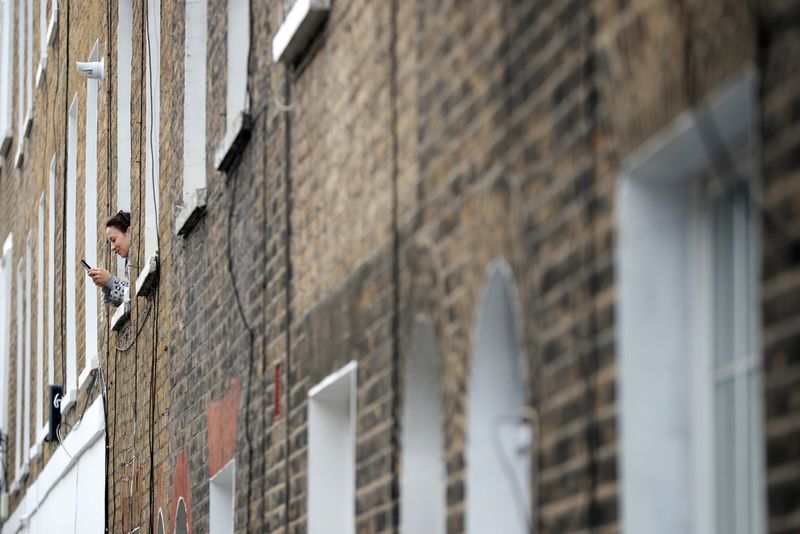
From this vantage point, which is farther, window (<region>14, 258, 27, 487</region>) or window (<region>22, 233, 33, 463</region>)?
window (<region>14, 258, 27, 487</region>)

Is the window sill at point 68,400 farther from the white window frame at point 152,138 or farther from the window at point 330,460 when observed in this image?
the window at point 330,460

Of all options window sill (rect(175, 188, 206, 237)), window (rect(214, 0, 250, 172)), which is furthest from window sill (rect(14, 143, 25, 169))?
window (rect(214, 0, 250, 172))

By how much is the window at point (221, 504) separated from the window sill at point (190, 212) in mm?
1674

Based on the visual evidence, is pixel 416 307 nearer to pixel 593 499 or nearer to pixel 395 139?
pixel 395 139

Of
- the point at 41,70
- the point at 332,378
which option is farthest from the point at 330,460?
the point at 41,70

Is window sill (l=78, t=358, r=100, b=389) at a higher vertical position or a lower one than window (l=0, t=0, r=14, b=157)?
lower

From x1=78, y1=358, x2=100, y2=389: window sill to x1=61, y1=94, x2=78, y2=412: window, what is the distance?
75 cm

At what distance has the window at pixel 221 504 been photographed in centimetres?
1166

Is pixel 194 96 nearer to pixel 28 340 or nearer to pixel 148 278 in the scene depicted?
pixel 148 278

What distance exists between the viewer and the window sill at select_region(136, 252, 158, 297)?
14.1 m

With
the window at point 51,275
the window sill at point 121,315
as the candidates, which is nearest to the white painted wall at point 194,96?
the window sill at point 121,315

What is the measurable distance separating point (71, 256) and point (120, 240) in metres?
4.43

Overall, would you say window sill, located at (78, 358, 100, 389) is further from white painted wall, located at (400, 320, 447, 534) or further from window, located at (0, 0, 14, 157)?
window, located at (0, 0, 14, 157)

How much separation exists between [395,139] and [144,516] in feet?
24.0
